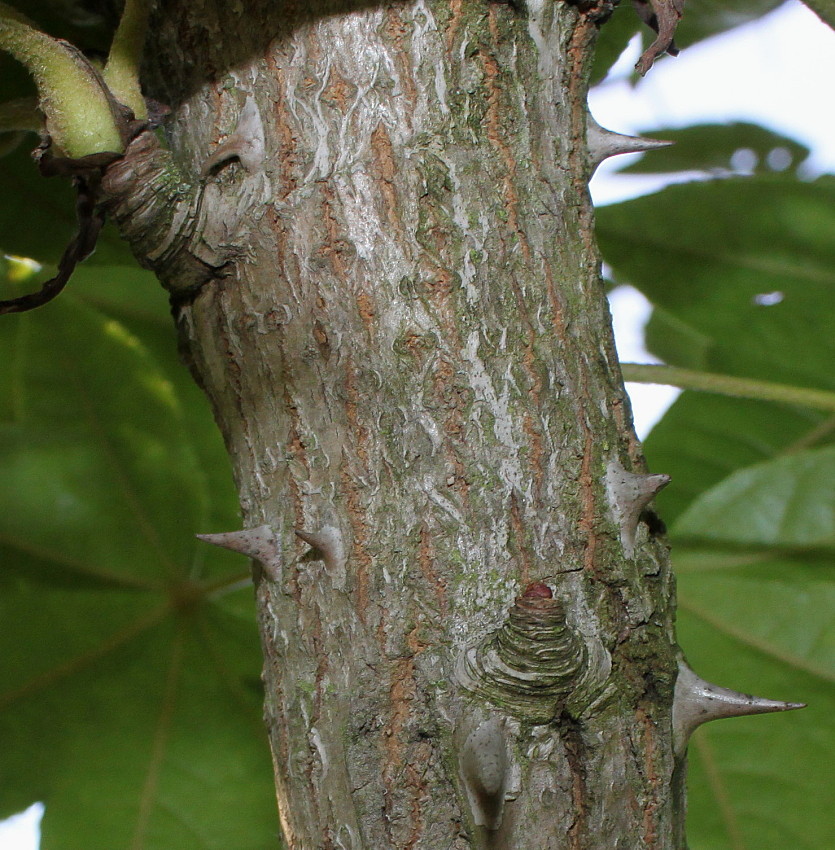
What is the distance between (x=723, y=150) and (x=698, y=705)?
1094 millimetres

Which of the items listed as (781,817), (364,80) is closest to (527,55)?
(364,80)

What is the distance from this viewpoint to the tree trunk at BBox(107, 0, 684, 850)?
0.34 metres

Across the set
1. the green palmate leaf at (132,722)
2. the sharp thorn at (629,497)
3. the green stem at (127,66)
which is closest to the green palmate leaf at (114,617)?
the green palmate leaf at (132,722)

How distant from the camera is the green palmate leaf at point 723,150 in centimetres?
119

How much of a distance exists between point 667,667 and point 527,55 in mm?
283

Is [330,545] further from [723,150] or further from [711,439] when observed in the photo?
[723,150]

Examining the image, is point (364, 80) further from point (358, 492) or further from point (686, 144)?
point (686, 144)

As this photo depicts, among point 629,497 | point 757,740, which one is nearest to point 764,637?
point 757,740

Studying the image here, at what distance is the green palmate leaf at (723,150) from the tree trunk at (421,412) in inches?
31.9

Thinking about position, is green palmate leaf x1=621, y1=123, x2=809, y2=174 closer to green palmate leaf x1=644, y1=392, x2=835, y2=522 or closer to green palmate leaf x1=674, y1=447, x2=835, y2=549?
green palmate leaf x1=644, y1=392, x2=835, y2=522

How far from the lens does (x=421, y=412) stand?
1.20 ft

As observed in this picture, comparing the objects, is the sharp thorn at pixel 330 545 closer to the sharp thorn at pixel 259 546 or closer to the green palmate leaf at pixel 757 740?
the sharp thorn at pixel 259 546

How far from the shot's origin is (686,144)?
121 centimetres

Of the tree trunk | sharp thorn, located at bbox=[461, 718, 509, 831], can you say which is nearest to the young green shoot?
the tree trunk
